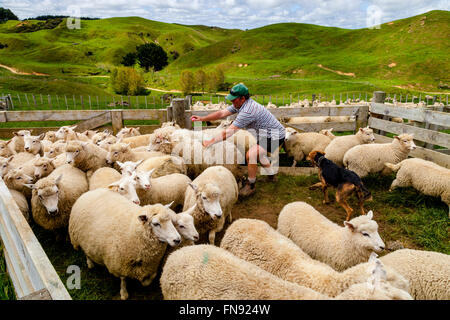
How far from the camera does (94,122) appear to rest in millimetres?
8281

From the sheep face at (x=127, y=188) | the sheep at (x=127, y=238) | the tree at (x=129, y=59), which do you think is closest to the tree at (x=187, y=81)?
the sheep face at (x=127, y=188)

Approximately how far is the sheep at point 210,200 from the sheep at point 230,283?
4.81 ft

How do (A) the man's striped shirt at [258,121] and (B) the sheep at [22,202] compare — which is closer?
(B) the sheep at [22,202]

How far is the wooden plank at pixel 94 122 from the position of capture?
27.0ft

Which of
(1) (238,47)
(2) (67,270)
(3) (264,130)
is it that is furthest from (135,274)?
(1) (238,47)

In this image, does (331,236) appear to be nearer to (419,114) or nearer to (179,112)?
(419,114)

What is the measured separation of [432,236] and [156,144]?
5.98 metres

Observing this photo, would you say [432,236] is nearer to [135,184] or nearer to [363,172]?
[363,172]

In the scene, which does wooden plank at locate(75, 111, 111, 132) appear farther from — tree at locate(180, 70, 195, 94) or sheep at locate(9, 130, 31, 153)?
tree at locate(180, 70, 195, 94)

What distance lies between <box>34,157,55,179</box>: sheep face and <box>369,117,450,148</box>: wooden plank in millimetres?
8501

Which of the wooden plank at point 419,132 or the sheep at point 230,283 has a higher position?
the wooden plank at point 419,132

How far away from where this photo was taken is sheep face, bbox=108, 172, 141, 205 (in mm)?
4566

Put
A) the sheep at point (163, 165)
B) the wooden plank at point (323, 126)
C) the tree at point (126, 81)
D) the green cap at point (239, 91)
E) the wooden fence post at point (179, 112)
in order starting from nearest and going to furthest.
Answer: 1. the sheep at point (163, 165)
2. the green cap at point (239, 91)
3. the wooden fence post at point (179, 112)
4. the wooden plank at point (323, 126)
5. the tree at point (126, 81)

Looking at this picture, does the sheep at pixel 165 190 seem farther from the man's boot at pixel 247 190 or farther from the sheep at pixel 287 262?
the sheep at pixel 287 262
